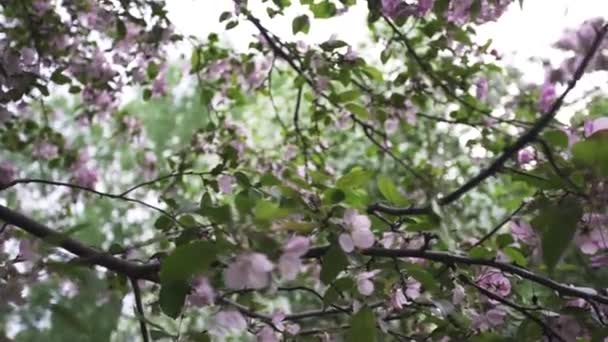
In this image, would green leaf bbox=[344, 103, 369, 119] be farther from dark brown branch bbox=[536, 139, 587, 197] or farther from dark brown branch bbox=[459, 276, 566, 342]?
dark brown branch bbox=[536, 139, 587, 197]

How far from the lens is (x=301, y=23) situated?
1.61 metres

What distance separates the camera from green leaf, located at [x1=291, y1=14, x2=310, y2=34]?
161cm

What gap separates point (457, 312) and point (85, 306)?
0.57 m

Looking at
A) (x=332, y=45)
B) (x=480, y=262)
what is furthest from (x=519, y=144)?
(x=332, y=45)

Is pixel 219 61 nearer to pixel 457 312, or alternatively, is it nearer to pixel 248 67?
pixel 248 67

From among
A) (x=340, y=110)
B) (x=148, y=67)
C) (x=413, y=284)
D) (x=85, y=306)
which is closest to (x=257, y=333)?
(x=413, y=284)

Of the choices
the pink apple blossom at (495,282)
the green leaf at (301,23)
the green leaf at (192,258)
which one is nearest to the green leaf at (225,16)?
the green leaf at (301,23)

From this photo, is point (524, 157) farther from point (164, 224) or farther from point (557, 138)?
point (164, 224)

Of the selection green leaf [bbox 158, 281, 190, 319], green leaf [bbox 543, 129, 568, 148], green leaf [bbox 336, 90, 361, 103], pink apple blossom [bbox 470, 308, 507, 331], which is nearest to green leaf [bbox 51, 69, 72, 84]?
green leaf [bbox 336, 90, 361, 103]

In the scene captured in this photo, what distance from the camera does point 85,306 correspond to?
588mm

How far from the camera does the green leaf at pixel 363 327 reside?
0.86 meters

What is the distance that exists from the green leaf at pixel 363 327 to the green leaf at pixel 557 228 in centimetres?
23

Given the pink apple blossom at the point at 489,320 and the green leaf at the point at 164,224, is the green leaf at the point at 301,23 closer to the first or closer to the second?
the green leaf at the point at 164,224

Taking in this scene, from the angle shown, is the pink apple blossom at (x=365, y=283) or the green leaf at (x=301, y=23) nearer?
the pink apple blossom at (x=365, y=283)
